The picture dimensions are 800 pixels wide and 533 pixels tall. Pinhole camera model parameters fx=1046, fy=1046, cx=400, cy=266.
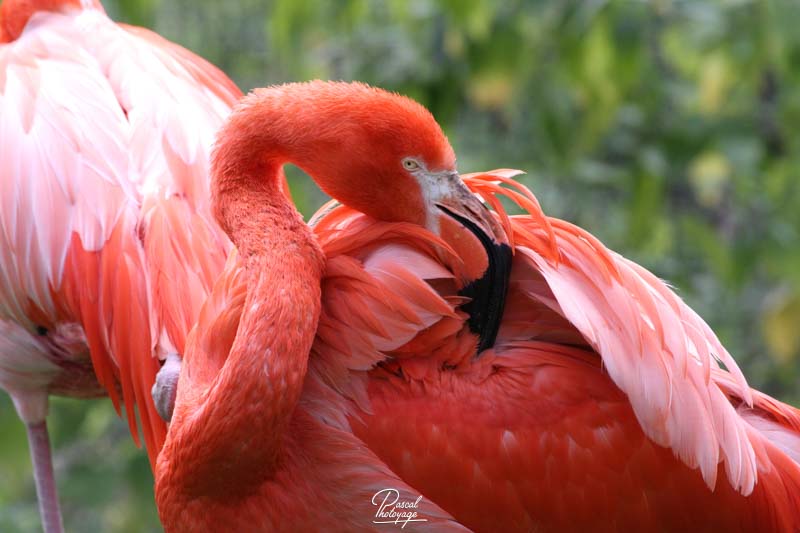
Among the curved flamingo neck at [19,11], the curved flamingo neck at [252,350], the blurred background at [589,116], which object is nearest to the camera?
the curved flamingo neck at [252,350]

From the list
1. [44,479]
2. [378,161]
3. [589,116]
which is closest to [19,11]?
[44,479]

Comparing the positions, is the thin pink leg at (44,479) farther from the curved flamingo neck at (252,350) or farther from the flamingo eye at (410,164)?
the flamingo eye at (410,164)

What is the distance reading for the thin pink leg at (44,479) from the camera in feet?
10.7

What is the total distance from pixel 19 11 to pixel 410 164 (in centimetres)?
180

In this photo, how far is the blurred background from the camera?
3848mm

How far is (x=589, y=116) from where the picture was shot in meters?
4.07

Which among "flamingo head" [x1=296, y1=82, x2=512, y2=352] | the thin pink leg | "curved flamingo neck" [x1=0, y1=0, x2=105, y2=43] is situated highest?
"flamingo head" [x1=296, y1=82, x2=512, y2=352]

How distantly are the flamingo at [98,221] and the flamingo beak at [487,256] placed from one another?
2.49 feet

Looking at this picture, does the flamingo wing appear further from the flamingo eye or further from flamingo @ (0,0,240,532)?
the flamingo eye

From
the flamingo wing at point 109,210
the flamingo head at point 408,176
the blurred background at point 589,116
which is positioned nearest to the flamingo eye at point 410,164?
the flamingo head at point 408,176

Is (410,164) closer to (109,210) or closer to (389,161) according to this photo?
(389,161)

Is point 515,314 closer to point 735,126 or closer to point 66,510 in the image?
point 735,126

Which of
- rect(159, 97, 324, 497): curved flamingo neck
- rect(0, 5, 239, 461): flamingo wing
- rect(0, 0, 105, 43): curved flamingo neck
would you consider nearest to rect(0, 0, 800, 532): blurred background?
rect(0, 0, 105, 43): curved flamingo neck

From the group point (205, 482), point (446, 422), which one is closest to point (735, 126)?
point (446, 422)
